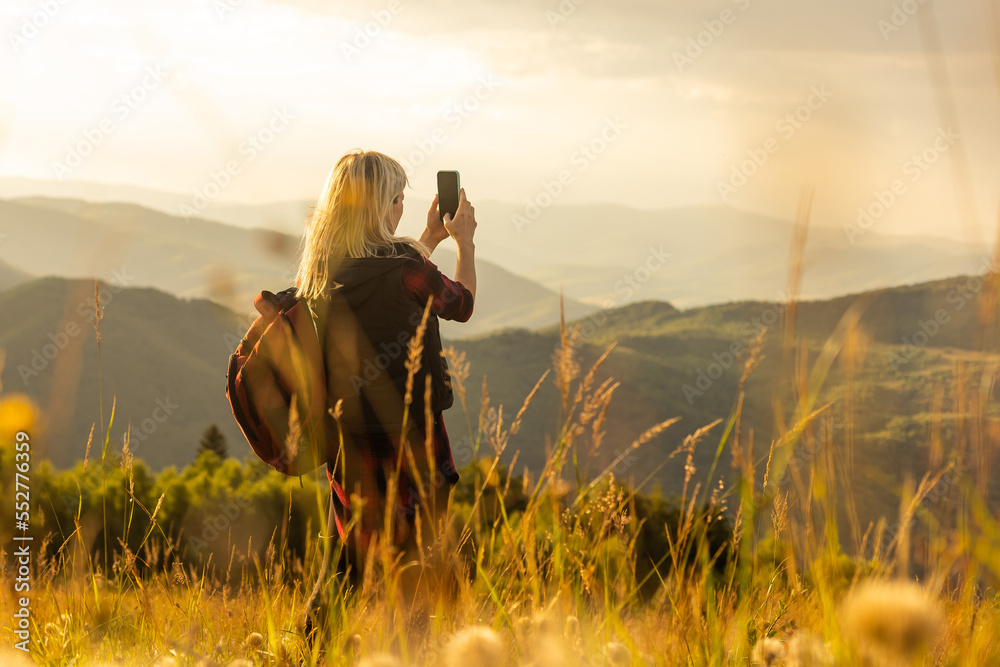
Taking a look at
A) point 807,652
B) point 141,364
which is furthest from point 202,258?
point 807,652

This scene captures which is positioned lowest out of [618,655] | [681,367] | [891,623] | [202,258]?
[681,367]

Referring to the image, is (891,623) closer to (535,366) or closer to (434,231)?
(434,231)

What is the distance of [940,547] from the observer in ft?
4.99

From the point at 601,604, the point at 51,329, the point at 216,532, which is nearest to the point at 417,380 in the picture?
the point at 601,604

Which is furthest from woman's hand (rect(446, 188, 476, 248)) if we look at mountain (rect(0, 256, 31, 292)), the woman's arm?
mountain (rect(0, 256, 31, 292))

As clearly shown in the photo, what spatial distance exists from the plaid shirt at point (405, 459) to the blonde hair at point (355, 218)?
5.7 inches

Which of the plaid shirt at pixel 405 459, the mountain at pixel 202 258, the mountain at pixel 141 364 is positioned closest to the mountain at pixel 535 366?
the mountain at pixel 141 364

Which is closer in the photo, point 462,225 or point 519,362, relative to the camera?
point 462,225

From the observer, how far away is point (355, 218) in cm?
A: 210

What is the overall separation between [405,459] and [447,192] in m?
1.09

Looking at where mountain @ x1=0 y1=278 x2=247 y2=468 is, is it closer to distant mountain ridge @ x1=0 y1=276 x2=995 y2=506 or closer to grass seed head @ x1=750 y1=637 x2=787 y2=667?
distant mountain ridge @ x1=0 y1=276 x2=995 y2=506

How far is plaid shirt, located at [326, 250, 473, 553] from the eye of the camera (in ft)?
6.56

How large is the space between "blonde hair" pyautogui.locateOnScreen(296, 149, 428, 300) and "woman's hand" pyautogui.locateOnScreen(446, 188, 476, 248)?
0.22 meters

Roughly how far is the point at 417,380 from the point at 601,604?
2.95ft
